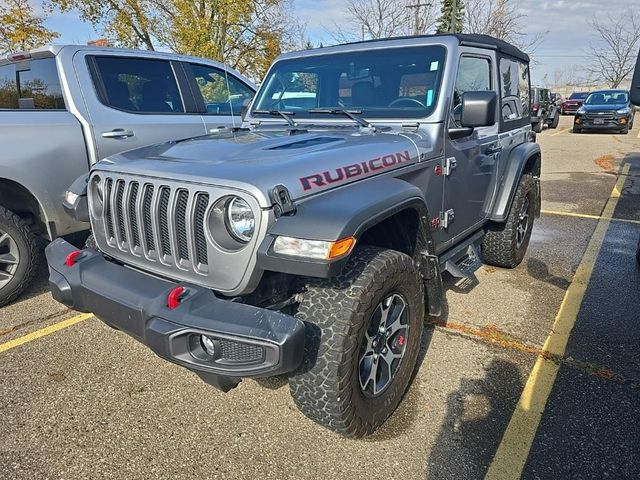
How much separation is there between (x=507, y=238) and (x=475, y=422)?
90.2 inches

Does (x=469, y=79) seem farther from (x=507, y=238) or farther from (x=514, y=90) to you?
(x=507, y=238)

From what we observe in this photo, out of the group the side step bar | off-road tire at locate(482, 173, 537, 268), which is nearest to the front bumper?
the side step bar

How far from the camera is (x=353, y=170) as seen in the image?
2.47 m

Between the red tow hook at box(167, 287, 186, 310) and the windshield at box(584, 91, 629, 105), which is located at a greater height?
the windshield at box(584, 91, 629, 105)

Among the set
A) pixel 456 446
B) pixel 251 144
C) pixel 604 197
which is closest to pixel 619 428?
pixel 456 446

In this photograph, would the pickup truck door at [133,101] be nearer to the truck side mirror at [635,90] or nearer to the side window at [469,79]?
the side window at [469,79]

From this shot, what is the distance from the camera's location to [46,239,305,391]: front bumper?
6.14ft

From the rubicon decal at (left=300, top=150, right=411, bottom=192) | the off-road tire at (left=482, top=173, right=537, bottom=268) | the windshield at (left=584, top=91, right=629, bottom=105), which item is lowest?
the off-road tire at (left=482, top=173, right=537, bottom=268)

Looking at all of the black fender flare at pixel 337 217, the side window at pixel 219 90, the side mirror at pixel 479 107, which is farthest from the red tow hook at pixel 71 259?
the side window at pixel 219 90

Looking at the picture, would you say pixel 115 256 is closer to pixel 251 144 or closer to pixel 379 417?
pixel 251 144

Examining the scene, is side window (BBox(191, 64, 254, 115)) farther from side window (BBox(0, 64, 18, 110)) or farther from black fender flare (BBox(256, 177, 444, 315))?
black fender flare (BBox(256, 177, 444, 315))

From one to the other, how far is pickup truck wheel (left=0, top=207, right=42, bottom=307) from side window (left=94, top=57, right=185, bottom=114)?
4.23 feet

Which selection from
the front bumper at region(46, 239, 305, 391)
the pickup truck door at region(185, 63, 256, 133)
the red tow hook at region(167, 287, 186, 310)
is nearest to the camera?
the front bumper at region(46, 239, 305, 391)

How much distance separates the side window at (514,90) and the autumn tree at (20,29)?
16.9m
